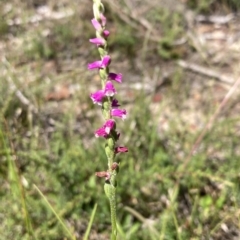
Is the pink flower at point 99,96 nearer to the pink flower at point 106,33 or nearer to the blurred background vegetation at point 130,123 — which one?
the pink flower at point 106,33

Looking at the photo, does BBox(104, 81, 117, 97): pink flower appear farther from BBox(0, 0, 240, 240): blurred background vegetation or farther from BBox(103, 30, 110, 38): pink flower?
BBox(0, 0, 240, 240): blurred background vegetation

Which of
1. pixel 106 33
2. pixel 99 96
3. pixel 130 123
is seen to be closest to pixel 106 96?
pixel 99 96

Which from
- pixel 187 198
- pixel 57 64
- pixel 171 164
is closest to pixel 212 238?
pixel 187 198

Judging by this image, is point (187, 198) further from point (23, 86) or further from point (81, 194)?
point (23, 86)

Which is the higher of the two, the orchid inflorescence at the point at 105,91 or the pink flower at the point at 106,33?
the pink flower at the point at 106,33

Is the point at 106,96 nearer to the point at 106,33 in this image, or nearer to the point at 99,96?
the point at 99,96

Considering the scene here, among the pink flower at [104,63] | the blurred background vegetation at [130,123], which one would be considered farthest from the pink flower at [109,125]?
the blurred background vegetation at [130,123]

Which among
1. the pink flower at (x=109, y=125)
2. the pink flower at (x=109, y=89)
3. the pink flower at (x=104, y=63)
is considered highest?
the pink flower at (x=104, y=63)

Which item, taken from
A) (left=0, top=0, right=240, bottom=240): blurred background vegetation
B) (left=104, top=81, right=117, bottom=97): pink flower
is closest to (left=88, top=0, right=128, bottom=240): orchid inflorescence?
(left=104, top=81, right=117, bottom=97): pink flower
